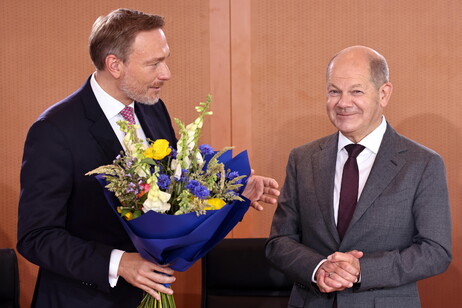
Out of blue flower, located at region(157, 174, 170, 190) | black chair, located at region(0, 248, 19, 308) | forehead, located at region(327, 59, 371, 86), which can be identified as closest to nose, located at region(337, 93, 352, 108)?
forehead, located at region(327, 59, 371, 86)

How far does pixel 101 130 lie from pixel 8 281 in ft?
4.72

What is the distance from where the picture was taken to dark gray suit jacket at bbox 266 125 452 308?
236 cm

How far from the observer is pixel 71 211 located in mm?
2365

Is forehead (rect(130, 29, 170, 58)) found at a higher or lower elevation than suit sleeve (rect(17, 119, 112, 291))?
higher

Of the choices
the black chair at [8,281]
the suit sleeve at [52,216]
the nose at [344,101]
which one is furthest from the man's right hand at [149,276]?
the black chair at [8,281]

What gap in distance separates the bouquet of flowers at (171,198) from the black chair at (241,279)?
1279mm

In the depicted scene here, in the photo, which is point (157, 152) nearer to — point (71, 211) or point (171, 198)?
point (171, 198)

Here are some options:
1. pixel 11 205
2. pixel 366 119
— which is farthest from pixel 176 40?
pixel 366 119

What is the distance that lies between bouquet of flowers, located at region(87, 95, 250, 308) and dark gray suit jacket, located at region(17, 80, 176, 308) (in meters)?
0.25

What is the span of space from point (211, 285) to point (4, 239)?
180 centimetres

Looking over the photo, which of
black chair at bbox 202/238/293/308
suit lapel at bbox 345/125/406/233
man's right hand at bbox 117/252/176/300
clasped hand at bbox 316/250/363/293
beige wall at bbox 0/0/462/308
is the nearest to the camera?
man's right hand at bbox 117/252/176/300

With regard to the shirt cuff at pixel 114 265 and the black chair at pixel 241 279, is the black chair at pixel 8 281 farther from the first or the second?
the shirt cuff at pixel 114 265

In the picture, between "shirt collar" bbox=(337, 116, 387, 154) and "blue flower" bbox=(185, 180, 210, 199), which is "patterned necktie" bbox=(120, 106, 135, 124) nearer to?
"blue flower" bbox=(185, 180, 210, 199)

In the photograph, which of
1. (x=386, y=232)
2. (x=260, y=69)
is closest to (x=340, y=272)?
(x=386, y=232)
